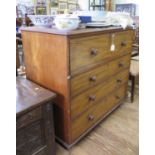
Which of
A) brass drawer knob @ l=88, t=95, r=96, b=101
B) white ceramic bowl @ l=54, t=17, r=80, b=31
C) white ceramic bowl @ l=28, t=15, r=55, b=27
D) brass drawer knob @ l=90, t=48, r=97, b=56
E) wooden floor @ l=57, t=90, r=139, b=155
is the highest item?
white ceramic bowl @ l=28, t=15, r=55, b=27

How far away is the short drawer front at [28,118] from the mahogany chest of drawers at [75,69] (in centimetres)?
22

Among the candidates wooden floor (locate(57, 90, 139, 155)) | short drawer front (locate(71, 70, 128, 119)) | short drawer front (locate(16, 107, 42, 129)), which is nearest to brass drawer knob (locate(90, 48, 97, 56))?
short drawer front (locate(71, 70, 128, 119))

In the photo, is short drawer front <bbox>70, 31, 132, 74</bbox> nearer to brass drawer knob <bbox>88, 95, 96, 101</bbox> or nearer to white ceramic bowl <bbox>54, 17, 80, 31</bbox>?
white ceramic bowl <bbox>54, 17, 80, 31</bbox>

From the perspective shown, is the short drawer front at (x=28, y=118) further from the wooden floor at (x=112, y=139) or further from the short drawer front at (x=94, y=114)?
the wooden floor at (x=112, y=139)

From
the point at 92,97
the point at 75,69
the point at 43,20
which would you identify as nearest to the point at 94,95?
the point at 92,97

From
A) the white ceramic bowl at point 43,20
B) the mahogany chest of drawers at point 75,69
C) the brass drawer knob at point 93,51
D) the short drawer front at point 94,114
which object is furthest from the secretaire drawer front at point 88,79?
the white ceramic bowl at point 43,20

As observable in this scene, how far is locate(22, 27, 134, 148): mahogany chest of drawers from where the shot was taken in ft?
3.64

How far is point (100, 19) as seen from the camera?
4.74 feet

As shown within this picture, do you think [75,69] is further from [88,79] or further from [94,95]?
[94,95]

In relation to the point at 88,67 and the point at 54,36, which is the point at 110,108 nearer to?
the point at 88,67

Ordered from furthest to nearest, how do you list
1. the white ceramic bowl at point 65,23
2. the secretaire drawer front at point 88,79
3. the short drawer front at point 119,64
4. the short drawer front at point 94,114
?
1. the short drawer front at point 119,64
2. the short drawer front at point 94,114
3. the secretaire drawer front at point 88,79
4. the white ceramic bowl at point 65,23

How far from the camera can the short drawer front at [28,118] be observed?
95 centimetres

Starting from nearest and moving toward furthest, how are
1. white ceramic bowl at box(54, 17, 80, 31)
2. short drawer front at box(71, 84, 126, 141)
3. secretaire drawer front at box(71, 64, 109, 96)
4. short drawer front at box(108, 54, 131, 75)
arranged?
white ceramic bowl at box(54, 17, 80, 31), secretaire drawer front at box(71, 64, 109, 96), short drawer front at box(71, 84, 126, 141), short drawer front at box(108, 54, 131, 75)

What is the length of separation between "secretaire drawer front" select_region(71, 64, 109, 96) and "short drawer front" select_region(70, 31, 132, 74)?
58mm
